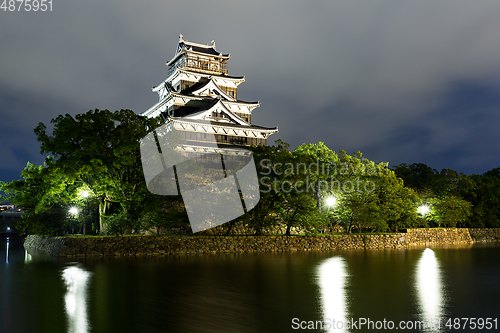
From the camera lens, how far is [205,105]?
4203cm

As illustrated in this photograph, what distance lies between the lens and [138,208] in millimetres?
23266

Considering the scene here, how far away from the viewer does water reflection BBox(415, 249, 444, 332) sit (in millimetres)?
7826

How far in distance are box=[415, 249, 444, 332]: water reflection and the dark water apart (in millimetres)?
24

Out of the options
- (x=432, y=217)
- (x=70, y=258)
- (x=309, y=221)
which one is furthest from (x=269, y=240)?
(x=432, y=217)

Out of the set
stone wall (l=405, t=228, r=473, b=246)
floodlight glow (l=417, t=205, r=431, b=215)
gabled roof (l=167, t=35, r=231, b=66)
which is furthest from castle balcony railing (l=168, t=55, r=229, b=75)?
stone wall (l=405, t=228, r=473, b=246)

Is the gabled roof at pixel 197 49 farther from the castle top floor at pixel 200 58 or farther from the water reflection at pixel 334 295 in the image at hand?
the water reflection at pixel 334 295

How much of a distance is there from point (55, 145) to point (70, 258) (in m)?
6.71

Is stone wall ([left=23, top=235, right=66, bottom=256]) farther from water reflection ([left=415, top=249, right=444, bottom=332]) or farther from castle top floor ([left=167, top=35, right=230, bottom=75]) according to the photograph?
castle top floor ([left=167, top=35, right=230, bottom=75])

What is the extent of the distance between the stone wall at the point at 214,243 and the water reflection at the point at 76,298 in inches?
233

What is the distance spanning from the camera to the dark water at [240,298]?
24.9 feet

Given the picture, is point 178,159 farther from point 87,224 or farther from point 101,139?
point 87,224

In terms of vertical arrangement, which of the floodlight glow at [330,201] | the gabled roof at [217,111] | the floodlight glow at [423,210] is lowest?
the floodlight glow at [423,210]

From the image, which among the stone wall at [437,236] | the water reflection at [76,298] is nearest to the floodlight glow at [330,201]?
the stone wall at [437,236]

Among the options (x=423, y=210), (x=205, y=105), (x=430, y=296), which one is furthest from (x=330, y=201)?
(x=430, y=296)
